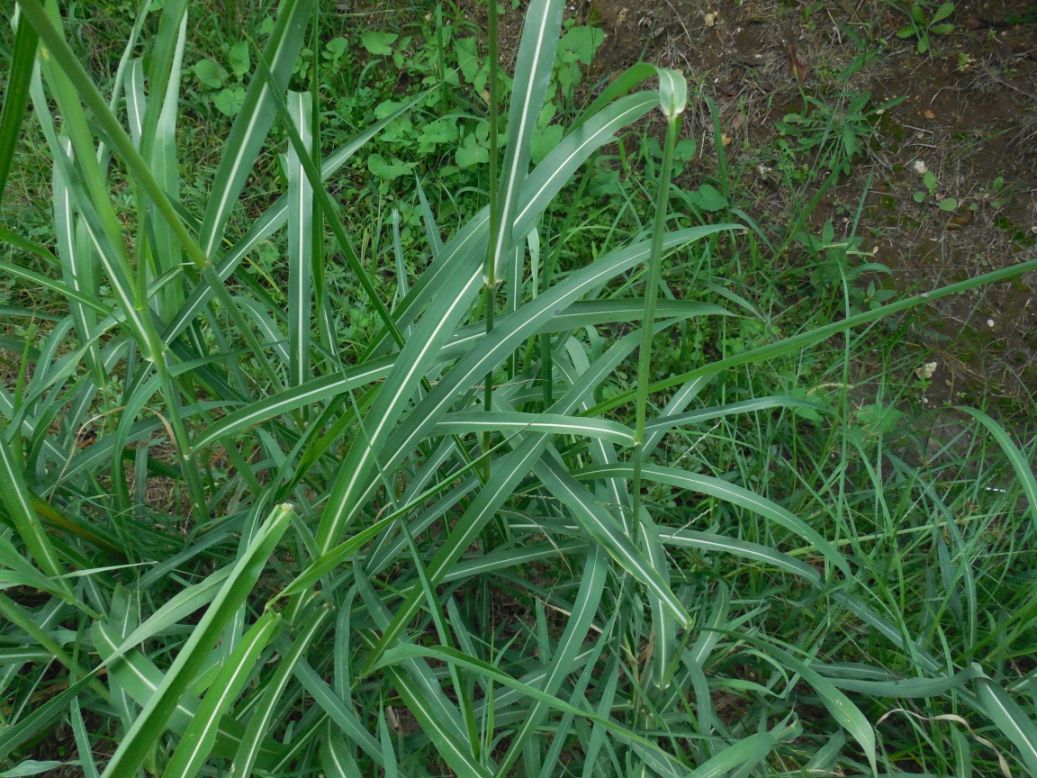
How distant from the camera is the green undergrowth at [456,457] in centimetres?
81

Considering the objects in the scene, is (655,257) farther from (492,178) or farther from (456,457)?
(456,457)

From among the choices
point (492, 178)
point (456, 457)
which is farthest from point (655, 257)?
point (456, 457)

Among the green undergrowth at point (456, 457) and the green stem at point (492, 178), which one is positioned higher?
the green stem at point (492, 178)

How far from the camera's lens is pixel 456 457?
3.84ft

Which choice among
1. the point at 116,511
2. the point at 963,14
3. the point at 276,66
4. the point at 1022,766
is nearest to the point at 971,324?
the point at 963,14

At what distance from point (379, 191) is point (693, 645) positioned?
48.6 inches

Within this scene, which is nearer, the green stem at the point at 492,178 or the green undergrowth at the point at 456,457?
the green stem at the point at 492,178

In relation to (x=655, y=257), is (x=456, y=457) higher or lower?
lower

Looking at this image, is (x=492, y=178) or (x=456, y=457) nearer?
(x=492, y=178)

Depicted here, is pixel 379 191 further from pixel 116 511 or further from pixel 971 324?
pixel 971 324

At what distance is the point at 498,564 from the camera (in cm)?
111

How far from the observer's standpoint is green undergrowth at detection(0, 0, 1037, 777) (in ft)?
2.67

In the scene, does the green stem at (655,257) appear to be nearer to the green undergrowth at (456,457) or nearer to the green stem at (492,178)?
the green undergrowth at (456,457)

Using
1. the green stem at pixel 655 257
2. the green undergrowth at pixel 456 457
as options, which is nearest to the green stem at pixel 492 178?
the green undergrowth at pixel 456 457
